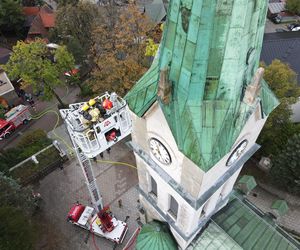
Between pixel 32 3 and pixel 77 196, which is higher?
pixel 32 3

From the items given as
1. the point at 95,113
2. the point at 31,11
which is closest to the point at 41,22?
the point at 31,11

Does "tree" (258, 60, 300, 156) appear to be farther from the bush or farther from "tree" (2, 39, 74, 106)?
"tree" (2, 39, 74, 106)

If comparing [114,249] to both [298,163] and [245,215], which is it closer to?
[245,215]

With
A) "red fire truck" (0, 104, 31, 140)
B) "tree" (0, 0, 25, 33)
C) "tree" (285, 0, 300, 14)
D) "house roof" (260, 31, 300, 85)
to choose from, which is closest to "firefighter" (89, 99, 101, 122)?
"red fire truck" (0, 104, 31, 140)

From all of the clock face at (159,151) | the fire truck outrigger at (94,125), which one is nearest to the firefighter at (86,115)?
the fire truck outrigger at (94,125)

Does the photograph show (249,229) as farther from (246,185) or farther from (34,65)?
(34,65)

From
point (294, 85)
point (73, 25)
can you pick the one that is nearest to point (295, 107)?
point (294, 85)

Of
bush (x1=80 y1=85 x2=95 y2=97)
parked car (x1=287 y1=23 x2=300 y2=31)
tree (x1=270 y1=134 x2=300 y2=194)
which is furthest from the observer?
parked car (x1=287 y1=23 x2=300 y2=31)
